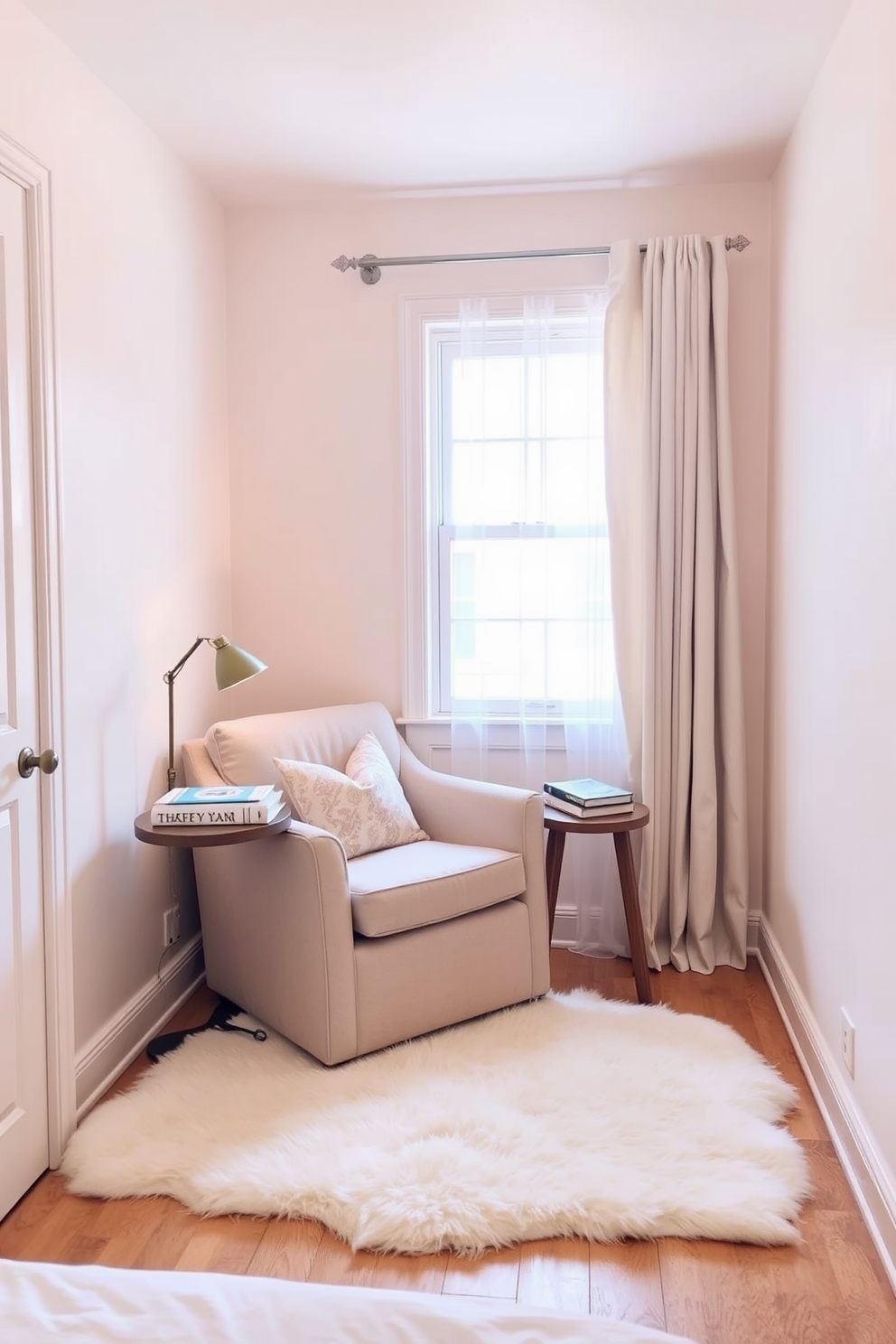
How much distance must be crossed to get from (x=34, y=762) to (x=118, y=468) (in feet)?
2.87

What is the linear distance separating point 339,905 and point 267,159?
227 centimetres

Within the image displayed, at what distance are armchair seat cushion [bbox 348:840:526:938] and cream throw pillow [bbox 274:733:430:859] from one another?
56 mm

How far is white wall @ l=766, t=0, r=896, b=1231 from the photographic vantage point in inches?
76.6

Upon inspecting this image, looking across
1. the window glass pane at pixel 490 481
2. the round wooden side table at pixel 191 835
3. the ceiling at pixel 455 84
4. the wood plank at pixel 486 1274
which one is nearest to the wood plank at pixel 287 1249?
the wood plank at pixel 486 1274

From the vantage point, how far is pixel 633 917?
3.05 metres

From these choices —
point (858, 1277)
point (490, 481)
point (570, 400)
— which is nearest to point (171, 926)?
point (490, 481)

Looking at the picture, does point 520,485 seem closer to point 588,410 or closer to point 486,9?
point 588,410

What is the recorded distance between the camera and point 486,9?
88.6 inches

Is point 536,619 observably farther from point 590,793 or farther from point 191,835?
point 191,835

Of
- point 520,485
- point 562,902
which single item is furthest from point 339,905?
point 520,485

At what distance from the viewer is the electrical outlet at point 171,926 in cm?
296

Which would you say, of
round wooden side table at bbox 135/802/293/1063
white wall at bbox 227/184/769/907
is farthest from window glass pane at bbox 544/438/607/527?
round wooden side table at bbox 135/802/293/1063

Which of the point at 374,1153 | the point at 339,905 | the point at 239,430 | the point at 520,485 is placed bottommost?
the point at 374,1153

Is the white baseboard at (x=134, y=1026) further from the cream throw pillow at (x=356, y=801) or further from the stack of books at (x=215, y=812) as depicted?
the cream throw pillow at (x=356, y=801)
